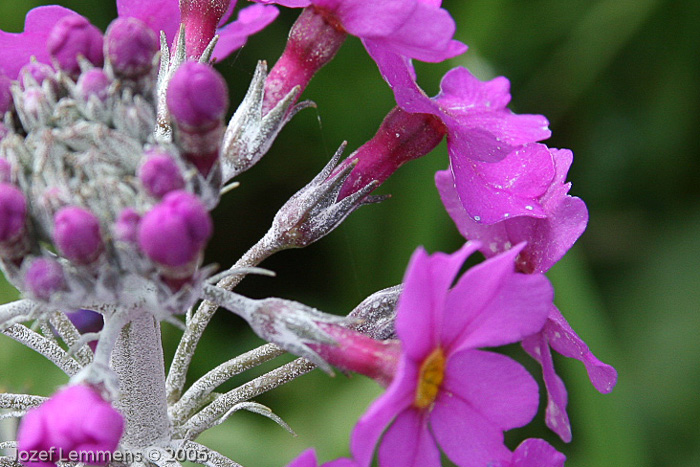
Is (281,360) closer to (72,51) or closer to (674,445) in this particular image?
(674,445)

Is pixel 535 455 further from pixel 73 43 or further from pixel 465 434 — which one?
pixel 73 43

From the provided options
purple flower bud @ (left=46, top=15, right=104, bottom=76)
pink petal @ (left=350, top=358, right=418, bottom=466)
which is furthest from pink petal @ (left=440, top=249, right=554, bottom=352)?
purple flower bud @ (left=46, top=15, right=104, bottom=76)

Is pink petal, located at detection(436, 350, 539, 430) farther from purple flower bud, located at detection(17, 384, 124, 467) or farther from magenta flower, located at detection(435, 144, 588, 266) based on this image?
purple flower bud, located at detection(17, 384, 124, 467)

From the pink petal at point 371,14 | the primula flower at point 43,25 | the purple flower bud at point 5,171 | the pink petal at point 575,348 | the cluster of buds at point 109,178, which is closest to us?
the cluster of buds at point 109,178

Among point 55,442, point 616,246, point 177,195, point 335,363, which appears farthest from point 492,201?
point 616,246

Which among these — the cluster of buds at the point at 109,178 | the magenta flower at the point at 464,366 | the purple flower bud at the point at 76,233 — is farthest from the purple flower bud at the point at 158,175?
the magenta flower at the point at 464,366

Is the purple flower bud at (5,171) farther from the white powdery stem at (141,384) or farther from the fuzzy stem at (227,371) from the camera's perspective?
the fuzzy stem at (227,371)

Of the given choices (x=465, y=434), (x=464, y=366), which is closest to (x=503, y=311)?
(x=464, y=366)
